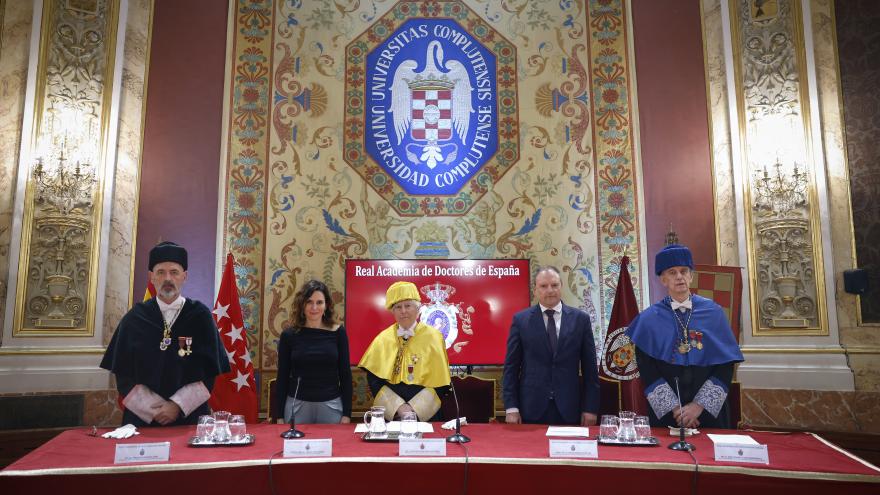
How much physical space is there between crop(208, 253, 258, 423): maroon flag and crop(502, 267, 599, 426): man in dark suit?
2241 millimetres

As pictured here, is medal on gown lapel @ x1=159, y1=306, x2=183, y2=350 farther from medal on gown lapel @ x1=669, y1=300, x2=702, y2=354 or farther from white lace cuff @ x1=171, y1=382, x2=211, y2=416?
medal on gown lapel @ x1=669, y1=300, x2=702, y2=354

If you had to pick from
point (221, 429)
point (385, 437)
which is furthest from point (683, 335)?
point (221, 429)

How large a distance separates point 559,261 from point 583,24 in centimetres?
228

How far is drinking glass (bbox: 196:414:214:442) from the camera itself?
2555mm

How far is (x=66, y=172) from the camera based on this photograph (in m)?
4.86

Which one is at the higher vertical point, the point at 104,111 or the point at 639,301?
the point at 104,111

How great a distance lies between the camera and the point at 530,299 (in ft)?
17.7

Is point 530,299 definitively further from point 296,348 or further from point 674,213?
point 296,348

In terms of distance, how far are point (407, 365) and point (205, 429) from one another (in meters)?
1.34

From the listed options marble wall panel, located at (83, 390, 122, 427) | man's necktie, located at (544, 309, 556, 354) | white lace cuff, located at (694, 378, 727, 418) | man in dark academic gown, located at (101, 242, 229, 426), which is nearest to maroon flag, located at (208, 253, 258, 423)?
marble wall panel, located at (83, 390, 122, 427)

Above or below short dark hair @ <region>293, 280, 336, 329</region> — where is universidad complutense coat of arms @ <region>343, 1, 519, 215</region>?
above

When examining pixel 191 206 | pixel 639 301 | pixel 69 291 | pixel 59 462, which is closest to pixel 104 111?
pixel 191 206

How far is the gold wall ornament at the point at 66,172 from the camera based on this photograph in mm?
4695

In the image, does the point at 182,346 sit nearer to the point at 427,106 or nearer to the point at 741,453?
the point at 741,453
